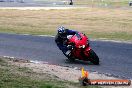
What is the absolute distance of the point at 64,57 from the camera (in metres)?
17.0

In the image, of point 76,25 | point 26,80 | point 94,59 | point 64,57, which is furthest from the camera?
point 76,25

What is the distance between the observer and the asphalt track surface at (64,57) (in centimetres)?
1455

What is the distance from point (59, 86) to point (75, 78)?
1992 mm

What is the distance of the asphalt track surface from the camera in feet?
47.7

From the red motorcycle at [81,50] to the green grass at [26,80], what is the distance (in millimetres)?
2931

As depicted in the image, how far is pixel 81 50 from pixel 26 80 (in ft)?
15.7

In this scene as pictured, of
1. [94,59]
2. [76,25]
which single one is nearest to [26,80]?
[94,59]

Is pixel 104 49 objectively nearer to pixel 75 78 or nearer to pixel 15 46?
pixel 15 46

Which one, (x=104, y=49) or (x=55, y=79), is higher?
(x=55, y=79)

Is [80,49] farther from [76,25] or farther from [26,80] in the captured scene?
[76,25]

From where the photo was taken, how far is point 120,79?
1258 cm

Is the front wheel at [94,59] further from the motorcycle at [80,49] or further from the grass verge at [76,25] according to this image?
the grass verge at [76,25]

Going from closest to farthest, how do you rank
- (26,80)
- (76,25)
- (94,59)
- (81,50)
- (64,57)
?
1. (26,80)
2. (94,59)
3. (81,50)
4. (64,57)
5. (76,25)

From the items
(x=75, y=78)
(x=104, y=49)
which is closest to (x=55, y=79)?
(x=75, y=78)
